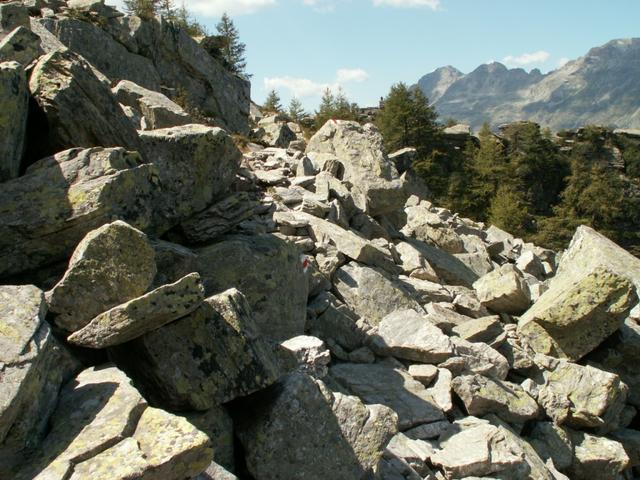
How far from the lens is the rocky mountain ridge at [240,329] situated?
Result: 20.8 feet

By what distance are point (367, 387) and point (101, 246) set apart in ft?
22.3

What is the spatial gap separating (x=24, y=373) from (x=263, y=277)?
6.69m

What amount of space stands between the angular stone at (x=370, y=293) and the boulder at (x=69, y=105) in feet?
26.0

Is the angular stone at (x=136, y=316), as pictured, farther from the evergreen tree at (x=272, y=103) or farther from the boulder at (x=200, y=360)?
the evergreen tree at (x=272, y=103)

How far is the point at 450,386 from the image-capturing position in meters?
12.5

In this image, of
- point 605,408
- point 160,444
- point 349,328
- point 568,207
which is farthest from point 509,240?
point 568,207

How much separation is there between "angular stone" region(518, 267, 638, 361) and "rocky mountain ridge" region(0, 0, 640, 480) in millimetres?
63

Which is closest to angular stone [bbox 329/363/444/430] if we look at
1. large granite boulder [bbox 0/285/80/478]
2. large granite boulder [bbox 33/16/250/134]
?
large granite boulder [bbox 0/285/80/478]

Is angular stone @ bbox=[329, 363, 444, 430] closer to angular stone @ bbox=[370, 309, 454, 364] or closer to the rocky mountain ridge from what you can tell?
the rocky mountain ridge

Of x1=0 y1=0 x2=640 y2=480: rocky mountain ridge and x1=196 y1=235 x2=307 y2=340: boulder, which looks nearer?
x1=0 y1=0 x2=640 y2=480: rocky mountain ridge

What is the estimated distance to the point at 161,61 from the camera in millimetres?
37531

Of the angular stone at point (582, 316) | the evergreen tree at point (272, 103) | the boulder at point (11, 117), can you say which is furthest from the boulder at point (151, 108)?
the evergreen tree at point (272, 103)

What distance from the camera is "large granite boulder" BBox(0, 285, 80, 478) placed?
548 centimetres

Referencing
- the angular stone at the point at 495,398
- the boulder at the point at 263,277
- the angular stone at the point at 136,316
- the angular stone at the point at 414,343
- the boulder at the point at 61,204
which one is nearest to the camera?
the angular stone at the point at 136,316
